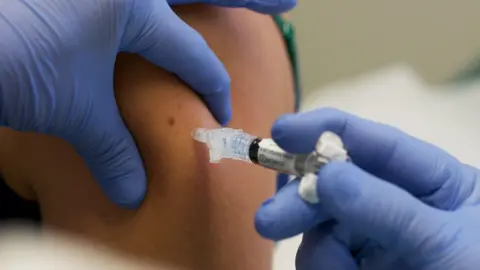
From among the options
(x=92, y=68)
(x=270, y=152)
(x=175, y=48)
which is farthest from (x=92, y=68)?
(x=270, y=152)

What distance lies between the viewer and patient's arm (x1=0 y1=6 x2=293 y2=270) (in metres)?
0.90

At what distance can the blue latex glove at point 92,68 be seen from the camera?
0.78 m

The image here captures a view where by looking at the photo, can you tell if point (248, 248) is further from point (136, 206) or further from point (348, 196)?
point (348, 196)

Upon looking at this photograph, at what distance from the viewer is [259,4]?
975 millimetres

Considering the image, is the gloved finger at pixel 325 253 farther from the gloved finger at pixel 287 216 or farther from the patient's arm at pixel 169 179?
the patient's arm at pixel 169 179

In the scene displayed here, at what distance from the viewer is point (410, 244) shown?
72 centimetres

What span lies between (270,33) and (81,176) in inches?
14.4

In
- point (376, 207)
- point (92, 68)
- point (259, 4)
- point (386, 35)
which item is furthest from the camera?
point (386, 35)

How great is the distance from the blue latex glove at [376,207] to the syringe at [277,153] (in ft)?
0.04

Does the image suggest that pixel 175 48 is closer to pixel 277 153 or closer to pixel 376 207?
pixel 277 153

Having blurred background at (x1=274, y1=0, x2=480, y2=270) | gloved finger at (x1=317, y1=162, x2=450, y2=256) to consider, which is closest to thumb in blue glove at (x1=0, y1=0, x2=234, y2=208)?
gloved finger at (x1=317, y1=162, x2=450, y2=256)

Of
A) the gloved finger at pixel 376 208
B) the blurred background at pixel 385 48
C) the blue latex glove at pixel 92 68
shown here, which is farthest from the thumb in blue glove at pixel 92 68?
the blurred background at pixel 385 48

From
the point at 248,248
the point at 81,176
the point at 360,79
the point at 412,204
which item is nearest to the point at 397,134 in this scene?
the point at 412,204

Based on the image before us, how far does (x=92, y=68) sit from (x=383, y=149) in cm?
34
